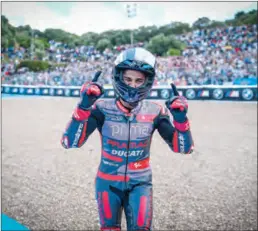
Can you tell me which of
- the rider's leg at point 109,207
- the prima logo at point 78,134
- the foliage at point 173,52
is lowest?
the rider's leg at point 109,207

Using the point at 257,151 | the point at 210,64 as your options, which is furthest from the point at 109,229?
the point at 210,64

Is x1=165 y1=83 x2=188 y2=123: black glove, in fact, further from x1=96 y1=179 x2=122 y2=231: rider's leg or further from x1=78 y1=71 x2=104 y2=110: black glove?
x1=96 y1=179 x2=122 y2=231: rider's leg

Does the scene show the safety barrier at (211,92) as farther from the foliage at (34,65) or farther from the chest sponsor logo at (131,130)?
the foliage at (34,65)

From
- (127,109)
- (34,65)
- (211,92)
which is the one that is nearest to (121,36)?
(34,65)

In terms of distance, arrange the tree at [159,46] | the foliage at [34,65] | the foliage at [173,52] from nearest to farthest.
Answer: the foliage at [34,65] < the foliage at [173,52] < the tree at [159,46]

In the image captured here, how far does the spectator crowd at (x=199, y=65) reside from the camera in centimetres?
2017

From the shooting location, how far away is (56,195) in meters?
5.03

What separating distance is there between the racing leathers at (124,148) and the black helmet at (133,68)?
A: 0.22 m

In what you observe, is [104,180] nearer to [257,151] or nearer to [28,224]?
[28,224]

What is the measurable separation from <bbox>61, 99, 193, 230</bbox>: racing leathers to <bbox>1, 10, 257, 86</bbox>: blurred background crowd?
12512 mm

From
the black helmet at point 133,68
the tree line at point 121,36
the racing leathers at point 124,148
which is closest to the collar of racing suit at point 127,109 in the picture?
the racing leathers at point 124,148

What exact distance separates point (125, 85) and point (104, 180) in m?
0.98

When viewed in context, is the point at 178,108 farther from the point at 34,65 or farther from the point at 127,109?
the point at 34,65

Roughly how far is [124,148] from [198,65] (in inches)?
851
